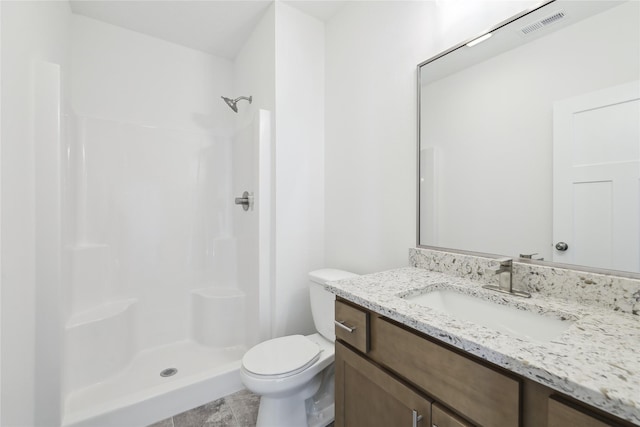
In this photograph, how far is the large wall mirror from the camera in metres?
0.79

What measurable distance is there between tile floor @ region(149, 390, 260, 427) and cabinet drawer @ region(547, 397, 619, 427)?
141 centimetres

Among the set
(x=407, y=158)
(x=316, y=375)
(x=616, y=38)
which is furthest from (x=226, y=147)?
(x=616, y=38)

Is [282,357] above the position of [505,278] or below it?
below

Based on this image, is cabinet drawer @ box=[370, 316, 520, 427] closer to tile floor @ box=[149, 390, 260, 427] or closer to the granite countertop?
the granite countertop

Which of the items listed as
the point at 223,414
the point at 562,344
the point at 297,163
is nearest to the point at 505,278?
the point at 562,344

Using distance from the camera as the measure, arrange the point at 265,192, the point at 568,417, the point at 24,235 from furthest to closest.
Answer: the point at 265,192 → the point at 24,235 → the point at 568,417

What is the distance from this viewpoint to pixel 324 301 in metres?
1.54

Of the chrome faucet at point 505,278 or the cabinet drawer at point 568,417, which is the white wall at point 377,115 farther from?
the cabinet drawer at point 568,417

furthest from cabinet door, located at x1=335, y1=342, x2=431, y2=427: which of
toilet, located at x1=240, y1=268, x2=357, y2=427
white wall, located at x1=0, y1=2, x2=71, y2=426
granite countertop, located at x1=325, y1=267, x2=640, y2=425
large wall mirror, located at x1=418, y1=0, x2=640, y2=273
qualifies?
white wall, located at x1=0, y1=2, x2=71, y2=426

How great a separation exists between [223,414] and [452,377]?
1396 millimetres

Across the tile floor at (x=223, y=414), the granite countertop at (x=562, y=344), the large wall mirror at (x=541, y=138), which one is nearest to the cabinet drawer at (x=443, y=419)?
the granite countertop at (x=562, y=344)

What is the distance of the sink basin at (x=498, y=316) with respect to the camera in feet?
2.49

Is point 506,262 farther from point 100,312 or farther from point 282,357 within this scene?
point 100,312

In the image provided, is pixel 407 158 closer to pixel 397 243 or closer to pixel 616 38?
pixel 397 243
